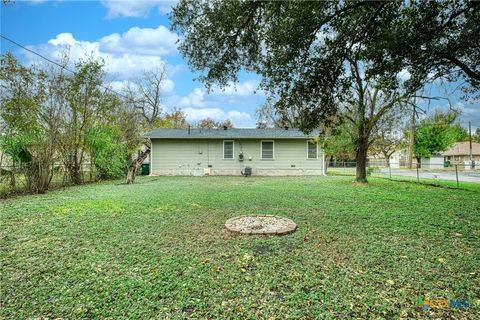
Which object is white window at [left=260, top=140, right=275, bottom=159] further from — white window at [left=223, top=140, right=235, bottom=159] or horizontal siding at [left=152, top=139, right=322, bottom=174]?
white window at [left=223, top=140, right=235, bottom=159]

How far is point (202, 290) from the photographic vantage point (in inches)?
97.7

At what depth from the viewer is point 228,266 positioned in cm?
301

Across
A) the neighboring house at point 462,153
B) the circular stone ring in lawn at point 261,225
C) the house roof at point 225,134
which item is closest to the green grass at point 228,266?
the circular stone ring in lawn at point 261,225

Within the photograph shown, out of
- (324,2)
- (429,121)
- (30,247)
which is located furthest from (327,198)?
(429,121)

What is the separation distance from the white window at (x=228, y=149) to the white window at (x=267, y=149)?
1.80m

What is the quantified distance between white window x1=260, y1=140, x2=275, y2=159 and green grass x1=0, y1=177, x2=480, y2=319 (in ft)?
36.2

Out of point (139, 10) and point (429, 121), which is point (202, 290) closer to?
point (139, 10)

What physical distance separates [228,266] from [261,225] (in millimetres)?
1658

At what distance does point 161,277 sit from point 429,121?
3344 centimetres

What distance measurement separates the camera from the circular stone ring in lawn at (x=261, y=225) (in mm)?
4236

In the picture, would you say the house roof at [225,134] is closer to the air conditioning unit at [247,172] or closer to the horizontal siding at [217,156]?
the horizontal siding at [217,156]

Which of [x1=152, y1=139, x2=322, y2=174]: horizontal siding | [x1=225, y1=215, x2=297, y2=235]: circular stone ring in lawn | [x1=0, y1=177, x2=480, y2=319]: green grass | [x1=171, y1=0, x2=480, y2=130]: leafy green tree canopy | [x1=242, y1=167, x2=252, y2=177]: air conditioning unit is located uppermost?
[x1=171, y1=0, x2=480, y2=130]: leafy green tree canopy

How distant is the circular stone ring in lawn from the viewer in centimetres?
424

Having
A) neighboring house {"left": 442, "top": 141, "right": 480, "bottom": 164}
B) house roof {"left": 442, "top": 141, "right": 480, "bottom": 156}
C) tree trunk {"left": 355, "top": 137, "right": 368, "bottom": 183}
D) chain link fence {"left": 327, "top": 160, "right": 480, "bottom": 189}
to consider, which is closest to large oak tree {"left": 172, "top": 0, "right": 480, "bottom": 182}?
chain link fence {"left": 327, "top": 160, "right": 480, "bottom": 189}
